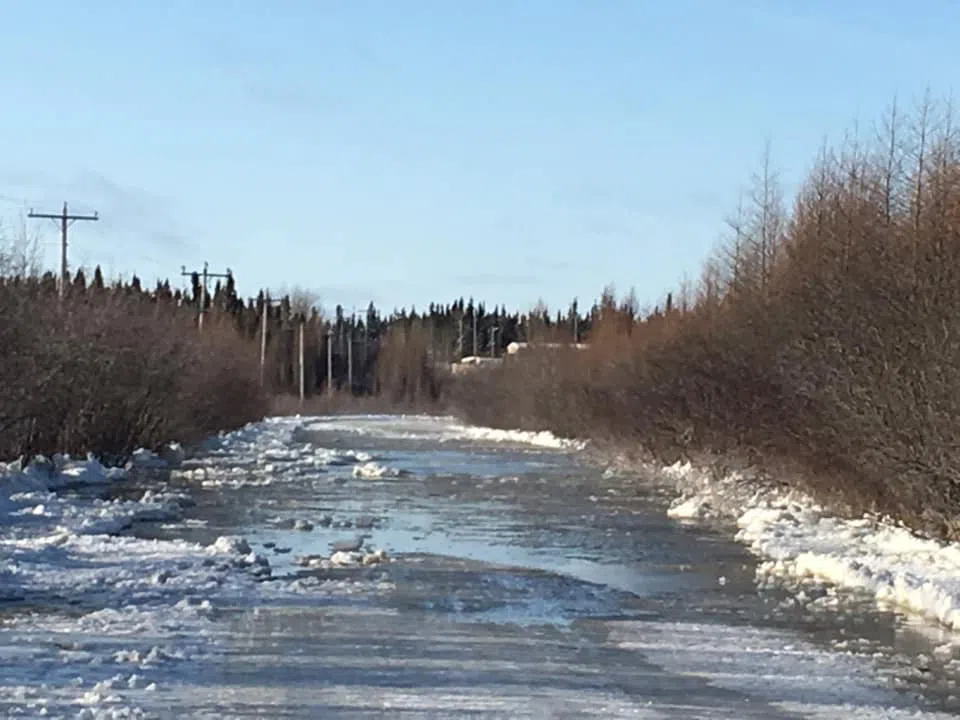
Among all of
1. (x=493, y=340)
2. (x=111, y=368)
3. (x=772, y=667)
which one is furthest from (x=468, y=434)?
(x=493, y=340)

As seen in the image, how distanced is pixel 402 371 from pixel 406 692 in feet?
422

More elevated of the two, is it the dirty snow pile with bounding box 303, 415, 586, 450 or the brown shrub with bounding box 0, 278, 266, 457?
the brown shrub with bounding box 0, 278, 266, 457

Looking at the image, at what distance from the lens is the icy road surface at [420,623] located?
976cm

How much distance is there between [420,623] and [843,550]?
769cm

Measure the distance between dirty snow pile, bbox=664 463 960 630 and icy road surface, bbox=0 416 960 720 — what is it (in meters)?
0.43

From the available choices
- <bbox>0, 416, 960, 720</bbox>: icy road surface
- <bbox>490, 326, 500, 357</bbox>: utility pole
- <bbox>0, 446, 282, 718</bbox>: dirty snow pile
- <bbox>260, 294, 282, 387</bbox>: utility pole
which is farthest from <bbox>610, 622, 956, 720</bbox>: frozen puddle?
<bbox>490, 326, 500, 357</bbox>: utility pole

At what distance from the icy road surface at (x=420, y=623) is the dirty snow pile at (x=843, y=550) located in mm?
433

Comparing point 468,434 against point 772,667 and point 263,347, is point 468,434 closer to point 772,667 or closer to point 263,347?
point 263,347

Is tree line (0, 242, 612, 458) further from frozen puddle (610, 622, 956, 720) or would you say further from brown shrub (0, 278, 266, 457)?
frozen puddle (610, 622, 956, 720)

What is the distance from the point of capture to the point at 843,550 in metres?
18.9

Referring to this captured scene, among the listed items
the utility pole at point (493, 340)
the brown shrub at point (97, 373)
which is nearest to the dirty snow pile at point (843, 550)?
the brown shrub at point (97, 373)

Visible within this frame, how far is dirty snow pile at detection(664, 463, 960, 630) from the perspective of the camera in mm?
14758

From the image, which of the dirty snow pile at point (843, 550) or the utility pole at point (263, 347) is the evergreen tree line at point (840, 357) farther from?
the utility pole at point (263, 347)

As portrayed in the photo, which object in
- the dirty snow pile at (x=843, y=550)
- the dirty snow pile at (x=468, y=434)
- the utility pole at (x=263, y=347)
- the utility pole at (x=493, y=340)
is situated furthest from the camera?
the utility pole at (x=493, y=340)
